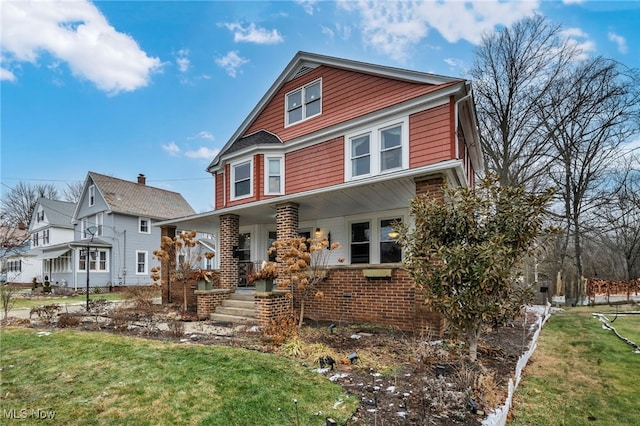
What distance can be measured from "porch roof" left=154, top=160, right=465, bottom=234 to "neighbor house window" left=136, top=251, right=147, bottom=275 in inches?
531

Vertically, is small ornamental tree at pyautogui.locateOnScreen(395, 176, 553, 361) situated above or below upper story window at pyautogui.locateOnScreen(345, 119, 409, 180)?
below

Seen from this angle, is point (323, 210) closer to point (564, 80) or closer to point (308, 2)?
point (308, 2)

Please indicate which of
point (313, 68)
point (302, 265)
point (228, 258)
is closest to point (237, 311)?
point (228, 258)

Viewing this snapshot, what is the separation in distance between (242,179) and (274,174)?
136 centimetres

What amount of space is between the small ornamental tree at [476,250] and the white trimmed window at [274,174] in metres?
7.60

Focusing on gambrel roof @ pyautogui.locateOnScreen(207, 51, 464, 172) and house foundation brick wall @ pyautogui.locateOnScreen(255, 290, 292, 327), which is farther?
gambrel roof @ pyautogui.locateOnScreen(207, 51, 464, 172)

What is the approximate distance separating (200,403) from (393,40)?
12.7 metres

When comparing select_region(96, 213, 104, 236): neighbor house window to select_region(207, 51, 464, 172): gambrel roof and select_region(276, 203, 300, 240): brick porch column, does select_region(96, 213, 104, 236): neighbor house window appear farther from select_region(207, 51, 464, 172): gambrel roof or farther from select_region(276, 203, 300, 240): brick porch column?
select_region(276, 203, 300, 240): brick porch column

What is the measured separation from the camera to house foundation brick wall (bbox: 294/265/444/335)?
7266 mm

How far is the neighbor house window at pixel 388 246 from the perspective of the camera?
10.2 metres

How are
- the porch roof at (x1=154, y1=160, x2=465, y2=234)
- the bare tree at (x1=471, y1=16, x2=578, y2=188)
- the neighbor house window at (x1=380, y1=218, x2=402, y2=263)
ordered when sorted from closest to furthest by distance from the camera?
the porch roof at (x1=154, y1=160, x2=465, y2=234), the neighbor house window at (x1=380, y1=218, x2=402, y2=263), the bare tree at (x1=471, y1=16, x2=578, y2=188)

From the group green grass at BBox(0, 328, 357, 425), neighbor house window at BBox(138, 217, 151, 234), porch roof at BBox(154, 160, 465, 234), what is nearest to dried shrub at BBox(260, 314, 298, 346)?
green grass at BBox(0, 328, 357, 425)

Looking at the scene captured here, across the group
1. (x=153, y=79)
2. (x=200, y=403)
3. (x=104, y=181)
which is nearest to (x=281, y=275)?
(x=200, y=403)

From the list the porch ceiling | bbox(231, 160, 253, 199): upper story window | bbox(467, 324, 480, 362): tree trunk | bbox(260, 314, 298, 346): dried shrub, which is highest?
bbox(231, 160, 253, 199): upper story window
